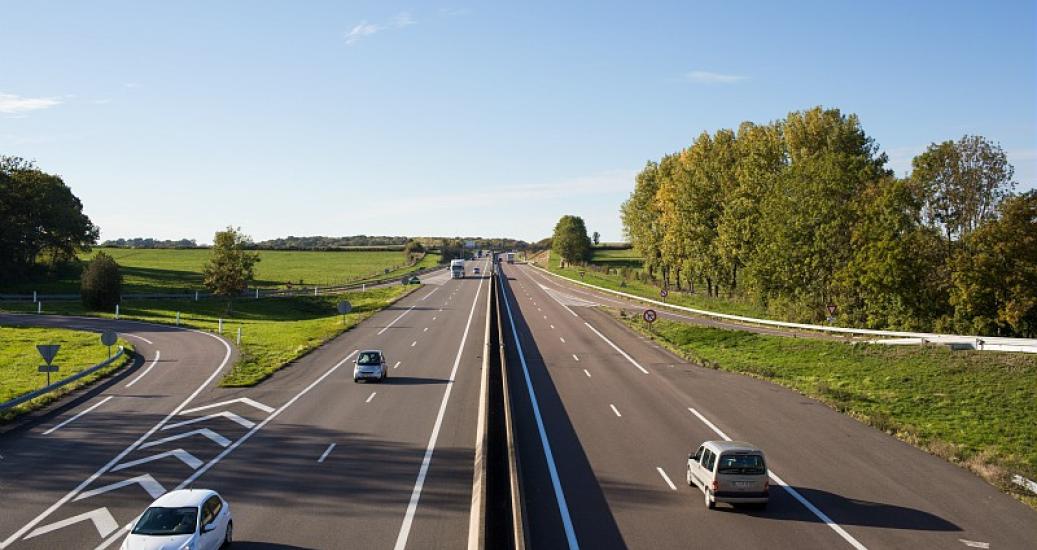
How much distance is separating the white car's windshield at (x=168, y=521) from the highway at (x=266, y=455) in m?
1.70

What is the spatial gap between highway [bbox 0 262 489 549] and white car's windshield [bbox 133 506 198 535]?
170cm

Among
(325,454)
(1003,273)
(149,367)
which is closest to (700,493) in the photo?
(325,454)

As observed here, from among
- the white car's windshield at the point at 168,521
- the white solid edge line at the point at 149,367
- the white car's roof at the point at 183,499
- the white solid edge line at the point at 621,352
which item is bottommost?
the white solid edge line at the point at 149,367

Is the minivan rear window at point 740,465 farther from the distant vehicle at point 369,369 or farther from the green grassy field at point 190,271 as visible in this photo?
the green grassy field at point 190,271

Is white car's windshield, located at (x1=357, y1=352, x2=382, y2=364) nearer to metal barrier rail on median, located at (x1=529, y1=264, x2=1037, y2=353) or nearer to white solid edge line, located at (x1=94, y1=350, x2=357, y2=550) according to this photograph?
white solid edge line, located at (x1=94, y1=350, x2=357, y2=550)

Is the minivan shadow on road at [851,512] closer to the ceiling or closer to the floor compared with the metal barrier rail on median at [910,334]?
closer to the floor

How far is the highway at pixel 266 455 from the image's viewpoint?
17844 millimetres

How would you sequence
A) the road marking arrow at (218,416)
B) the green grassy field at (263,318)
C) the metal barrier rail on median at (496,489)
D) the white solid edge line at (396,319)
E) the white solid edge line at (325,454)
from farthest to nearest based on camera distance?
the white solid edge line at (396,319) < the green grassy field at (263,318) < the road marking arrow at (218,416) < the white solid edge line at (325,454) < the metal barrier rail on median at (496,489)

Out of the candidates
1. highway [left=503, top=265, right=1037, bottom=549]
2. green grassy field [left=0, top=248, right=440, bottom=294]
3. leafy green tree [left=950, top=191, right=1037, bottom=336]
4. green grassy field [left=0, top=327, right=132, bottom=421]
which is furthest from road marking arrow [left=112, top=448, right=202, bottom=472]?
green grassy field [left=0, top=248, right=440, bottom=294]

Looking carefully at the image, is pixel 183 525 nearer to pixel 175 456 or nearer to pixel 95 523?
pixel 95 523

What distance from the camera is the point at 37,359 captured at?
43438 millimetres

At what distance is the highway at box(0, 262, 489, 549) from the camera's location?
58.5ft

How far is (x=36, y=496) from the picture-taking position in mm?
20234

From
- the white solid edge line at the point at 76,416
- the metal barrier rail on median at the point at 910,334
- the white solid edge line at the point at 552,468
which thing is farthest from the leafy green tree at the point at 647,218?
the white solid edge line at the point at 76,416
